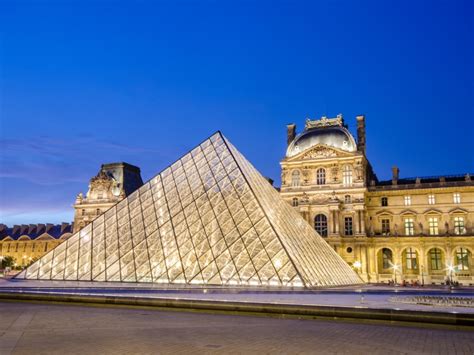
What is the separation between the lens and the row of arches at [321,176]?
47.4m

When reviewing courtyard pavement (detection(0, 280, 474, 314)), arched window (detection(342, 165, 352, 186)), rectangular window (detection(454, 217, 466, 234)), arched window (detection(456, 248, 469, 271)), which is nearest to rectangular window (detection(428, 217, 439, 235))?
rectangular window (detection(454, 217, 466, 234))

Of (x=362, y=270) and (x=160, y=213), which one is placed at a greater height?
(x=160, y=213)

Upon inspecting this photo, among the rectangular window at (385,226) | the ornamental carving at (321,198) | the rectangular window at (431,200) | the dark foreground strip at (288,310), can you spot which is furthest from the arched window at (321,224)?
the dark foreground strip at (288,310)

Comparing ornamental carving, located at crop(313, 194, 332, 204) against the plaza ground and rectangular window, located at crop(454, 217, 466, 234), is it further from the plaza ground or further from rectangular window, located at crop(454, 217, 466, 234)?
the plaza ground

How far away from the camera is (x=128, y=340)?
23.4 ft

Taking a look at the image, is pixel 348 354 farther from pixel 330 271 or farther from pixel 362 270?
pixel 362 270

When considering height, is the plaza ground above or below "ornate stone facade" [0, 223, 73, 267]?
below

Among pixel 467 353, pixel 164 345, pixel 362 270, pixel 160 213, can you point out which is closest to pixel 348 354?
pixel 467 353

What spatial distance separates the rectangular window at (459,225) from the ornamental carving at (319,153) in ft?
44.3

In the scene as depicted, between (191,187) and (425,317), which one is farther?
(191,187)

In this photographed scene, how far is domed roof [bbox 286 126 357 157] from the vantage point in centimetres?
4859

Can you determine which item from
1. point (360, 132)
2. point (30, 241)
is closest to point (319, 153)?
point (360, 132)

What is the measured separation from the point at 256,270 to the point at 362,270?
100 ft

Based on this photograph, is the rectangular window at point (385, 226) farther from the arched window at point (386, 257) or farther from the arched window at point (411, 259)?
the arched window at point (411, 259)
